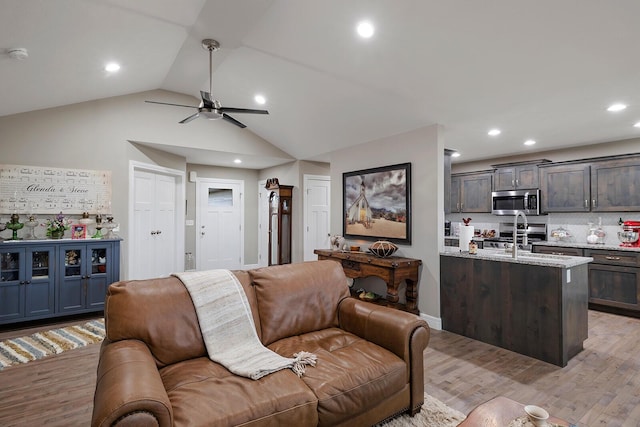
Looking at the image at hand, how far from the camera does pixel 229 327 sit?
6.69ft

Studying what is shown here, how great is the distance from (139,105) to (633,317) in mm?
7116

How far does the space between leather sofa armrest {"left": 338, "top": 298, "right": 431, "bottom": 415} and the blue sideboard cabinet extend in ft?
11.6

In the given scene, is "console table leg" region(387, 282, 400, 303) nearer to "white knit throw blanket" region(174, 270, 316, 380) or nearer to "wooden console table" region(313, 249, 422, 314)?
"wooden console table" region(313, 249, 422, 314)

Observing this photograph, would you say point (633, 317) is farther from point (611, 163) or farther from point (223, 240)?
point (223, 240)

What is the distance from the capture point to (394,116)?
396 cm

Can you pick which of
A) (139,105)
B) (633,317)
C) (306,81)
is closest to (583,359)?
(633,317)

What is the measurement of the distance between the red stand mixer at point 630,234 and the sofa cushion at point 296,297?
418cm

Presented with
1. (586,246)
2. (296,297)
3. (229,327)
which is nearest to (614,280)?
(586,246)

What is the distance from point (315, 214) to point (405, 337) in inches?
178

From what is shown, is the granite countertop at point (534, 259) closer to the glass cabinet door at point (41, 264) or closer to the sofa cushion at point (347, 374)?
the sofa cushion at point (347, 374)

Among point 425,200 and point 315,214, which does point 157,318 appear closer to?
point 425,200

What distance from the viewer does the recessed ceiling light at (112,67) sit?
3484 millimetres

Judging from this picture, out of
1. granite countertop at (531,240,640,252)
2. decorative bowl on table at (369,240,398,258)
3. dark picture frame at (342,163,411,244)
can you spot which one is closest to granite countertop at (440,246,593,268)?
decorative bowl on table at (369,240,398,258)

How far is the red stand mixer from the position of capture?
14.2 ft
